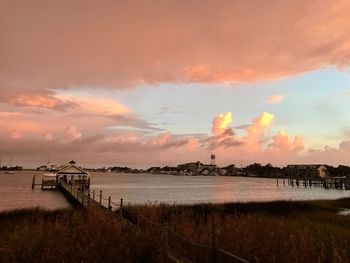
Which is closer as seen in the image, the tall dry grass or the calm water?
the tall dry grass

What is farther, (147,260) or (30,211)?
(30,211)

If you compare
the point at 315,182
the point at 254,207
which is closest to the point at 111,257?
the point at 254,207

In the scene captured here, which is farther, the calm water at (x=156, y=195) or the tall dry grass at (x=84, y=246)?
the calm water at (x=156, y=195)

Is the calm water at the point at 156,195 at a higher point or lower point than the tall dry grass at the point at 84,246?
lower

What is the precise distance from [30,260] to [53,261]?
79 centimetres

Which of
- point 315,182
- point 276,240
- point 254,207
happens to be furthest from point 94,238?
point 315,182

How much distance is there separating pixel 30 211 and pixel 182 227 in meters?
23.2

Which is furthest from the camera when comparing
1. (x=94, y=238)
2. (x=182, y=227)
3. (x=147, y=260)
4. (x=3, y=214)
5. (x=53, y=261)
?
(x=3, y=214)

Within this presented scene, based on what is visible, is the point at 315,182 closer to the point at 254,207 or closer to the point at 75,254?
the point at 254,207

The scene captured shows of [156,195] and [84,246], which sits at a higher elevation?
[84,246]

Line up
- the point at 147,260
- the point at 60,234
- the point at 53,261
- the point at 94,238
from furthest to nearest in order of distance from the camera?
the point at 60,234
the point at 94,238
the point at 147,260
the point at 53,261

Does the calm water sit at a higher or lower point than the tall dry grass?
lower

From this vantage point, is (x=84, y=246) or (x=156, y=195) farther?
(x=156, y=195)

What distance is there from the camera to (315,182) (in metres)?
145
